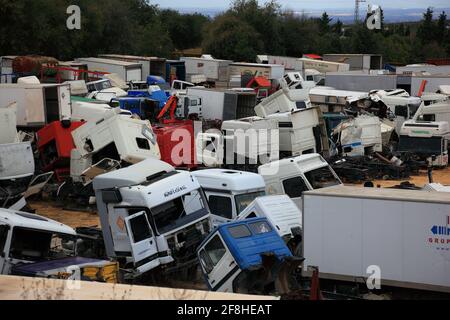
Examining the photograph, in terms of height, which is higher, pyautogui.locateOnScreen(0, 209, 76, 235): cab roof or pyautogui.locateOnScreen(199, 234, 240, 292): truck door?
pyautogui.locateOnScreen(0, 209, 76, 235): cab roof

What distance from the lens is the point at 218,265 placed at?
1211 centimetres

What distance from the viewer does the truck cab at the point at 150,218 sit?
44.3 ft

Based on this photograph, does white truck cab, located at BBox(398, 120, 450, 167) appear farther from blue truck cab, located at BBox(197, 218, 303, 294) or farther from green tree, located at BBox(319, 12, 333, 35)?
green tree, located at BBox(319, 12, 333, 35)

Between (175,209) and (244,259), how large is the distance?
2.71 meters

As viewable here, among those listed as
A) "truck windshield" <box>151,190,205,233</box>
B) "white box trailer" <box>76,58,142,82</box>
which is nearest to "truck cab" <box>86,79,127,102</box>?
"white box trailer" <box>76,58,142,82</box>

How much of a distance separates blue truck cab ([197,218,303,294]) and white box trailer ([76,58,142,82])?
112 ft

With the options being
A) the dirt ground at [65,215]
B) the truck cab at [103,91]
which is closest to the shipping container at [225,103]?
the truck cab at [103,91]

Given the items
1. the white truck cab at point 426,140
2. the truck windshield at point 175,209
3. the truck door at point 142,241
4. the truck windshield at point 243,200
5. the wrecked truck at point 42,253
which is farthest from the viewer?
the white truck cab at point 426,140

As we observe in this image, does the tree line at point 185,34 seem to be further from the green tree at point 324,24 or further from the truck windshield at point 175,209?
the truck windshield at point 175,209

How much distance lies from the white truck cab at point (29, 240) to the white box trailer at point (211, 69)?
3737 cm

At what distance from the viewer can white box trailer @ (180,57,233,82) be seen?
50.6 metres

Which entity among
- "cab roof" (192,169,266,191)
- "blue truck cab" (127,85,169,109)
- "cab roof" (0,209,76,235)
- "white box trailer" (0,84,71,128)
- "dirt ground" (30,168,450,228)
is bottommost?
"dirt ground" (30,168,450,228)

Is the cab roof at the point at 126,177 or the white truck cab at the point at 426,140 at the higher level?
the cab roof at the point at 126,177
